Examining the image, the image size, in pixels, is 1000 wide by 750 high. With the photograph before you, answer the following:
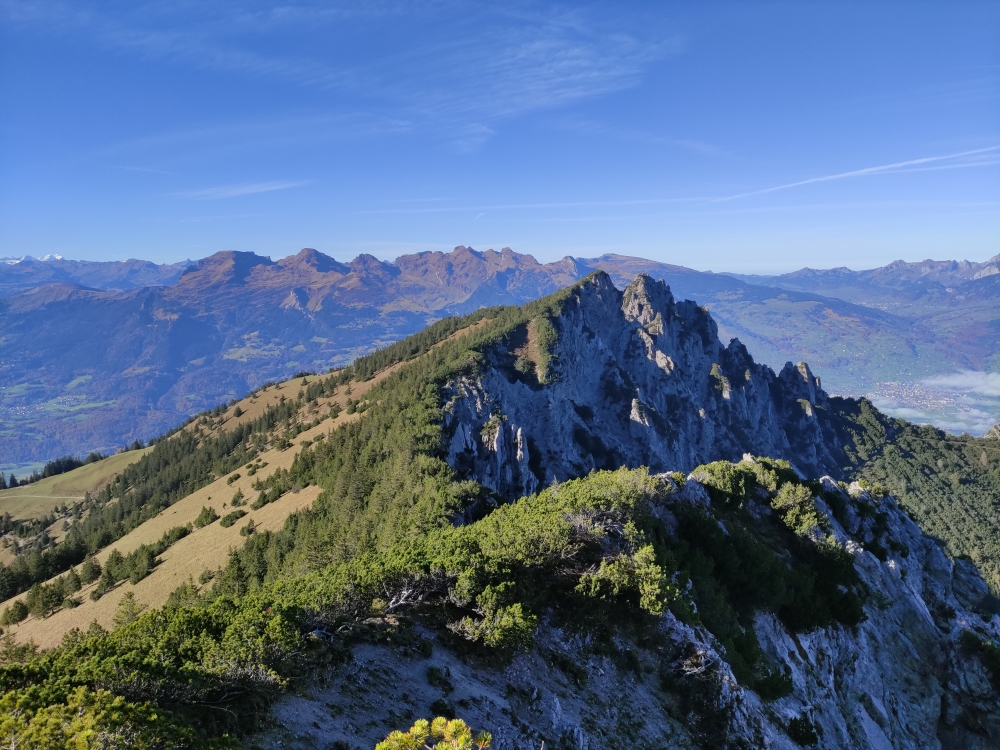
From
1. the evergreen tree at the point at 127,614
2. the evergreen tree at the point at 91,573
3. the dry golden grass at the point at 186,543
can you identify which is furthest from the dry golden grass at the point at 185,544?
the evergreen tree at the point at 127,614

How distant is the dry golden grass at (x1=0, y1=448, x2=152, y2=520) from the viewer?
178 m

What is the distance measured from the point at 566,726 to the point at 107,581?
293 ft

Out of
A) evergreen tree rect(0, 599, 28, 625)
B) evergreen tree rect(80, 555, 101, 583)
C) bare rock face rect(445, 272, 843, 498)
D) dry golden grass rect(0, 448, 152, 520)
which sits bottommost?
dry golden grass rect(0, 448, 152, 520)

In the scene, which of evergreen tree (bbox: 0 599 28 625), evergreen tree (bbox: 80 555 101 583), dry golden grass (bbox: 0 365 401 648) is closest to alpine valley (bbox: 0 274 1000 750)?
evergreen tree (bbox: 0 599 28 625)

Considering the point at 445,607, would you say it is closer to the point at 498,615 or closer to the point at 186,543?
the point at 498,615

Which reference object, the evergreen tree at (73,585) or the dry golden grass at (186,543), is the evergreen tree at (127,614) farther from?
the evergreen tree at (73,585)

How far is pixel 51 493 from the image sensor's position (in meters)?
190

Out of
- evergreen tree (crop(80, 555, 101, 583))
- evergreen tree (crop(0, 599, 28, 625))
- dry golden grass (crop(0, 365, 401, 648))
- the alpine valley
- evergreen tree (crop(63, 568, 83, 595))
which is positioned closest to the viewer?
the alpine valley

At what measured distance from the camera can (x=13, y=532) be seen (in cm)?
15925

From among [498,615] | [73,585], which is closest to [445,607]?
[498,615]

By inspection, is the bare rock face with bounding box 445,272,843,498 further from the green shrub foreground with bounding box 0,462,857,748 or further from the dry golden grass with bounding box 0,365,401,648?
the green shrub foreground with bounding box 0,462,857,748

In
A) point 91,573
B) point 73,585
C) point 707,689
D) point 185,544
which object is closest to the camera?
point 707,689

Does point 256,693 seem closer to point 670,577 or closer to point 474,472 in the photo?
point 670,577

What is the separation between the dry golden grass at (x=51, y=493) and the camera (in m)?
178
